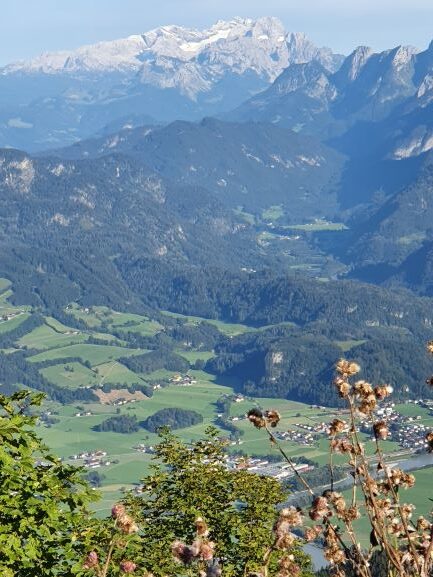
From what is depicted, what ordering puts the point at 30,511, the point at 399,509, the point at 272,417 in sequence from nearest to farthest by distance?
the point at 272,417
the point at 399,509
the point at 30,511

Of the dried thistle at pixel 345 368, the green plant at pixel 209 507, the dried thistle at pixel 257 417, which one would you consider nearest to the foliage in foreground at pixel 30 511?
the dried thistle at pixel 257 417

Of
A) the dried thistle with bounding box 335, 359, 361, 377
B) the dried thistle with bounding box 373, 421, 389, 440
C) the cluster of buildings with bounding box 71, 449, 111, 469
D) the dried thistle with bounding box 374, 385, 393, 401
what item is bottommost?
the cluster of buildings with bounding box 71, 449, 111, 469

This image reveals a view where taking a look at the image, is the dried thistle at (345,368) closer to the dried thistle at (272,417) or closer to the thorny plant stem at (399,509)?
the thorny plant stem at (399,509)

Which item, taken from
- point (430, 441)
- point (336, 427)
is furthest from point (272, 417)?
point (430, 441)

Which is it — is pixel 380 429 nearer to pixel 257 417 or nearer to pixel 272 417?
pixel 272 417

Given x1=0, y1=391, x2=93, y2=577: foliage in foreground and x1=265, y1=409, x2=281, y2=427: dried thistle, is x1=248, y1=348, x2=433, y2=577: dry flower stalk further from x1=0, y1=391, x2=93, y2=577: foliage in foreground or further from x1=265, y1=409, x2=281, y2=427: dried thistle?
x1=0, y1=391, x2=93, y2=577: foliage in foreground

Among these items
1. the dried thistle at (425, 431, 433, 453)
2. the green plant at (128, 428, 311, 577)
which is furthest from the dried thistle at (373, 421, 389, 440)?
the green plant at (128, 428, 311, 577)

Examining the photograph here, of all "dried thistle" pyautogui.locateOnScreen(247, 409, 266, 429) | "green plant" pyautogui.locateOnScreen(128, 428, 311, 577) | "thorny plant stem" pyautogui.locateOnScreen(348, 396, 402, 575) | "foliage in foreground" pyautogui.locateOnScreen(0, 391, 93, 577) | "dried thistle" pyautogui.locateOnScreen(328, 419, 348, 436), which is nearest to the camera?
"thorny plant stem" pyautogui.locateOnScreen(348, 396, 402, 575)

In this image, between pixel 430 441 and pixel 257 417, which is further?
pixel 257 417

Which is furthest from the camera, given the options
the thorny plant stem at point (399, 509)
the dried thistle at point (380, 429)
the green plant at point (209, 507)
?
the green plant at point (209, 507)

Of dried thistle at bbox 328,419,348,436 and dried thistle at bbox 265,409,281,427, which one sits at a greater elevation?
dried thistle at bbox 265,409,281,427

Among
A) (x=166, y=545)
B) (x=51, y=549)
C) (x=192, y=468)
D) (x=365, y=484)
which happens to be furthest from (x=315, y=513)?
(x=192, y=468)

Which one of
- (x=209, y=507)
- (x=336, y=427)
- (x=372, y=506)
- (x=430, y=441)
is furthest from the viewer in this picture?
(x=209, y=507)

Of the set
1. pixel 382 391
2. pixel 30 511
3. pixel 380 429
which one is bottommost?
pixel 30 511
